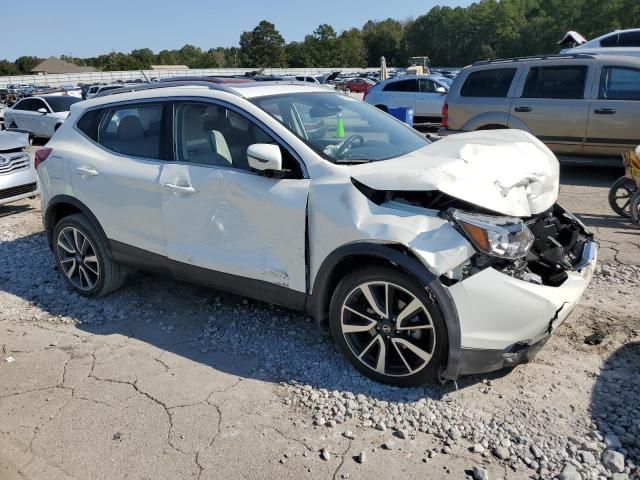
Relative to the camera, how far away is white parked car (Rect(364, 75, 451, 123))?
15.9 m

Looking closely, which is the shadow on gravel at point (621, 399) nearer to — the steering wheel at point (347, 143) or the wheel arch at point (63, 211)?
the steering wheel at point (347, 143)

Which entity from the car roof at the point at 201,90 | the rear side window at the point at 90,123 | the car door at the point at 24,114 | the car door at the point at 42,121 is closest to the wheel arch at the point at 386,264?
the car roof at the point at 201,90

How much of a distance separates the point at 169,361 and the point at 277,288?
3.07 ft

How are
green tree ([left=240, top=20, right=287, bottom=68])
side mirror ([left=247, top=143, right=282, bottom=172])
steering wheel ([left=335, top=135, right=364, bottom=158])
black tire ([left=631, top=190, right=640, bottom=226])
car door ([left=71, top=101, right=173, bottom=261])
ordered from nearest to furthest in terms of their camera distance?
1. side mirror ([left=247, top=143, right=282, bottom=172])
2. steering wheel ([left=335, top=135, right=364, bottom=158])
3. car door ([left=71, top=101, right=173, bottom=261])
4. black tire ([left=631, top=190, right=640, bottom=226])
5. green tree ([left=240, top=20, right=287, bottom=68])

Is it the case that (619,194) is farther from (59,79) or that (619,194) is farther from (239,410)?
(59,79)

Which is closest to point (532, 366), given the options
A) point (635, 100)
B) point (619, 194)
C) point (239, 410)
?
point (239, 410)

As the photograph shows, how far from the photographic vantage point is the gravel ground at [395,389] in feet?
8.56

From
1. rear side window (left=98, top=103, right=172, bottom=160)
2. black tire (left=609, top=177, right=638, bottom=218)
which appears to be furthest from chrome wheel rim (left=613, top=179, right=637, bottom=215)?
rear side window (left=98, top=103, right=172, bottom=160)

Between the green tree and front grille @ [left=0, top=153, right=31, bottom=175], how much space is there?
4245 inches

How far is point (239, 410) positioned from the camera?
308 centimetres

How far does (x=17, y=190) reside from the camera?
304 inches

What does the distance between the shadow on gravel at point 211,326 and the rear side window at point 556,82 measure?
21.6 ft

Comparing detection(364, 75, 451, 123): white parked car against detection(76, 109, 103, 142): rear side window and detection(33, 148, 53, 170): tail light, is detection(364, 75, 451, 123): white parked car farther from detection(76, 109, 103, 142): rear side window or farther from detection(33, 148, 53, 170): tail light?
detection(33, 148, 53, 170): tail light

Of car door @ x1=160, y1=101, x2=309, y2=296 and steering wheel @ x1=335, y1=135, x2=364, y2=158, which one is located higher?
steering wheel @ x1=335, y1=135, x2=364, y2=158
